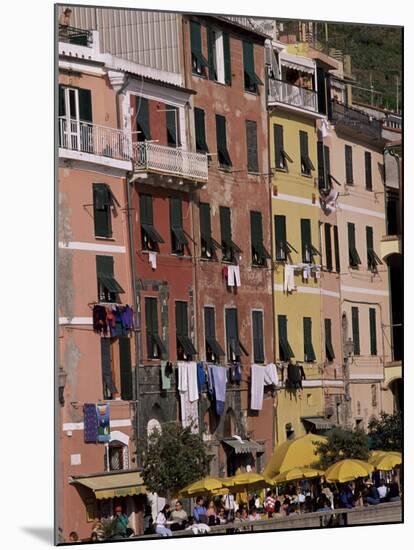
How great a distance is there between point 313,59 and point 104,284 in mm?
4256

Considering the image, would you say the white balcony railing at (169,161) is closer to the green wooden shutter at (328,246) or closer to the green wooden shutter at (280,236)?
the green wooden shutter at (280,236)

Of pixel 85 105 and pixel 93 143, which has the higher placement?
pixel 85 105

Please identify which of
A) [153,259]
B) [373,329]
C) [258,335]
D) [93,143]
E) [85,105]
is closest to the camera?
[85,105]

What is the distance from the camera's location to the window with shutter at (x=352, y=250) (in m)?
24.0

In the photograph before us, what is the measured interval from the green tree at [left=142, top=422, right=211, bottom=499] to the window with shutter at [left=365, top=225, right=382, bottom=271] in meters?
3.49

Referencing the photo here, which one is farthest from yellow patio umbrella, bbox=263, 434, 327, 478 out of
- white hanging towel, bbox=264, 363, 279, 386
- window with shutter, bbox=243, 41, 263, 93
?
window with shutter, bbox=243, 41, 263, 93

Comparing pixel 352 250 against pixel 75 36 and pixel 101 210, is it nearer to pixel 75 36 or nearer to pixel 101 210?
pixel 101 210

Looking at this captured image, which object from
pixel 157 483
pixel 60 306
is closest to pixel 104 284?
pixel 60 306

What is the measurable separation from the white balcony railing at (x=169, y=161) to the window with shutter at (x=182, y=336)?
4.79ft

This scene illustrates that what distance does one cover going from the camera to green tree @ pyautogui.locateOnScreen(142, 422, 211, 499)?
21.7 m

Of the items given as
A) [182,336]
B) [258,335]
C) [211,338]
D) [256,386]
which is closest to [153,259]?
[182,336]

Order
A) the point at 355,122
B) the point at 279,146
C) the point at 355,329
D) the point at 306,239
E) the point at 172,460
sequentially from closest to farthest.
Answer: the point at 172,460 → the point at 279,146 → the point at 306,239 → the point at 355,329 → the point at 355,122

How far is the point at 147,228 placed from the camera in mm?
22109

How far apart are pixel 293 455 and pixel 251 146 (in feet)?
11.9
